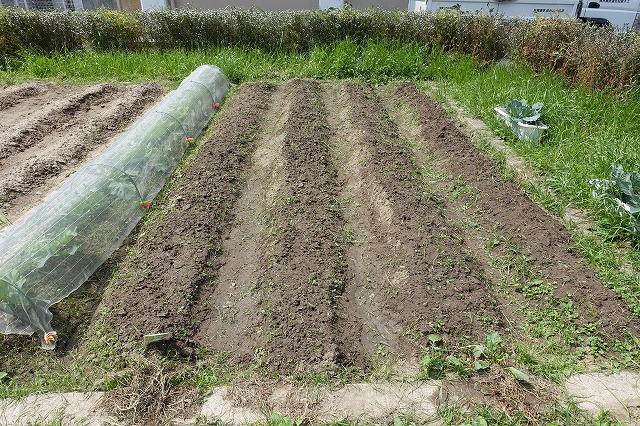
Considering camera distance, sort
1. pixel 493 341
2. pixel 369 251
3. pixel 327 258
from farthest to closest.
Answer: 1. pixel 369 251
2. pixel 327 258
3. pixel 493 341

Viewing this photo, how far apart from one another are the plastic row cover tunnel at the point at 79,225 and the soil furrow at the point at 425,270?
2184 millimetres

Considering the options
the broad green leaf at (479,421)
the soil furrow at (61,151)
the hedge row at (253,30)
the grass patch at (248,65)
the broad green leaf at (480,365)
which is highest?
the hedge row at (253,30)

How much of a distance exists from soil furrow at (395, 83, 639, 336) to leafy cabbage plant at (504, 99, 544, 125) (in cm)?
75

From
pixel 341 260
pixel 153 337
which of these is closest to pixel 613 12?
pixel 341 260

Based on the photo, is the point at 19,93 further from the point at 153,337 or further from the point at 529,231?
the point at 529,231

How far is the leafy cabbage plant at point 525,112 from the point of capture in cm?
540

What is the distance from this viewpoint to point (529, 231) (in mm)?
3732

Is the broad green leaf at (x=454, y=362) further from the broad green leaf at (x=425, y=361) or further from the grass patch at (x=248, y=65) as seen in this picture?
the grass patch at (x=248, y=65)

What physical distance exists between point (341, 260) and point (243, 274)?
0.79 meters

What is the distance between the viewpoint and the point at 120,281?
332cm

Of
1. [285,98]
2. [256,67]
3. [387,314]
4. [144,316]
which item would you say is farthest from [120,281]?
[256,67]

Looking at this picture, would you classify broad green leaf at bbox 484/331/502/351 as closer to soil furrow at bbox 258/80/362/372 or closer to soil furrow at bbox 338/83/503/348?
soil furrow at bbox 338/83/503/348

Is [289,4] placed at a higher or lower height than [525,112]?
higher

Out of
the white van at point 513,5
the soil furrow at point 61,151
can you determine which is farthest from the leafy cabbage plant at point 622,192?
the white van at point 513,5
